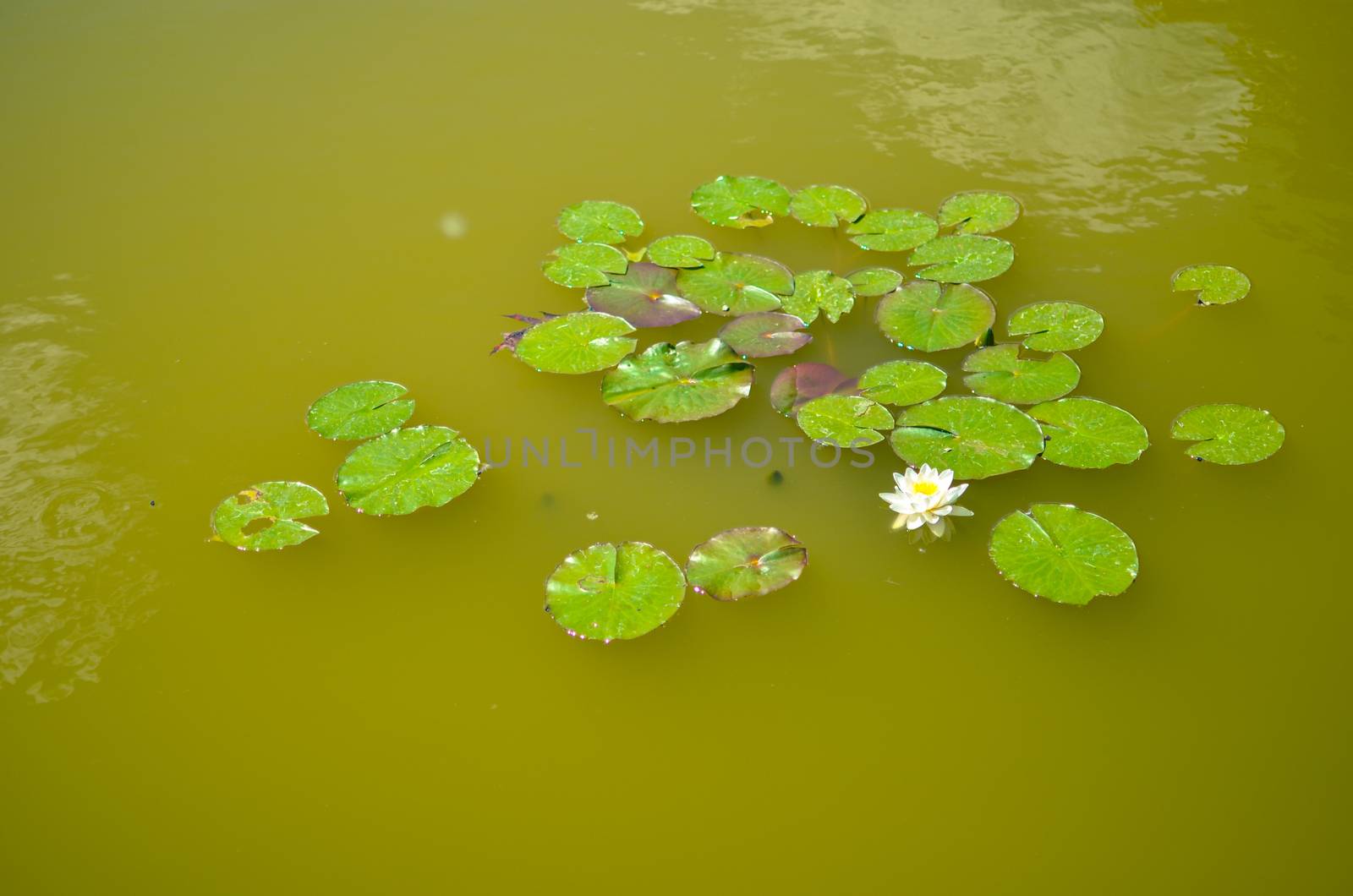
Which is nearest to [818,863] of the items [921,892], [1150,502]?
[921,892]

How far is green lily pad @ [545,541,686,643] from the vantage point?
1.79 metres

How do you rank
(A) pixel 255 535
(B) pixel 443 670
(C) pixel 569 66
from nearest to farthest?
(B) pixel 443 670 < (A) pixel 255 535 < (C) pixel 569 66

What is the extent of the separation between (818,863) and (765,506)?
0.75 meters

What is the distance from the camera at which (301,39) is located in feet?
11.3

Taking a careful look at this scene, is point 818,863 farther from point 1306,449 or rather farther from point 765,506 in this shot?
point 1306,449

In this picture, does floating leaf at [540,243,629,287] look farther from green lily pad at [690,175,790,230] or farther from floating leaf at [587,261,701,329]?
green lily pad at [690,175,790,230]

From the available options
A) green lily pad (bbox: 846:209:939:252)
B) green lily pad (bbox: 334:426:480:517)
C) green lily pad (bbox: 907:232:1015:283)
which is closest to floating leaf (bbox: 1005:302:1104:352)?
green lily pad (bbox: 907:232:1015:283)

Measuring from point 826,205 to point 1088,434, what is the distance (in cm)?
101

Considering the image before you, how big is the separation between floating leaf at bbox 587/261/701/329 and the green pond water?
14cm

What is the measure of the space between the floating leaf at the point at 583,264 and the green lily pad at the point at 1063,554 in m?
1.19

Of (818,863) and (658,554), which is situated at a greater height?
(658,554)

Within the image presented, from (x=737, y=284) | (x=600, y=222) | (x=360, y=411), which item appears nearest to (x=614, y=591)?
(x=360, y=411)

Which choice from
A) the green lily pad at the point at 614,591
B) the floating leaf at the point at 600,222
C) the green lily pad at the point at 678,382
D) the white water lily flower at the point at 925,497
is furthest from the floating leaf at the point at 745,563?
the floating leaf at the point at 600,222

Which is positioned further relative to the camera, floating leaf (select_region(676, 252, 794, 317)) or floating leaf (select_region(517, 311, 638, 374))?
floating leaf (select_region(676, 252, 794, 317))
